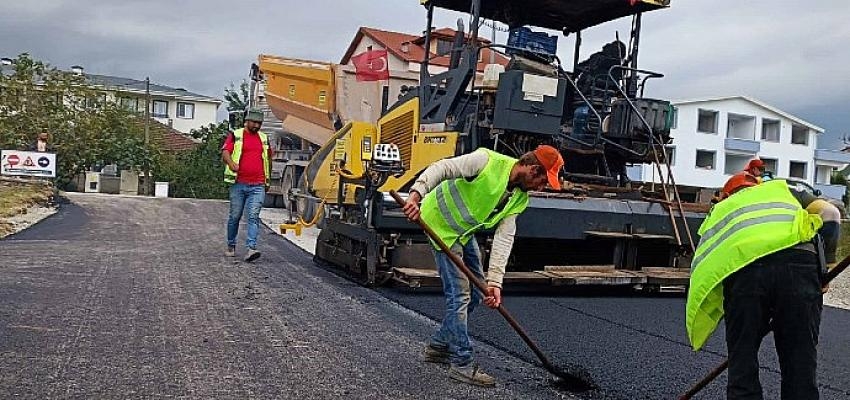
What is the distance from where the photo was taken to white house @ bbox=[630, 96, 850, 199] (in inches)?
1590

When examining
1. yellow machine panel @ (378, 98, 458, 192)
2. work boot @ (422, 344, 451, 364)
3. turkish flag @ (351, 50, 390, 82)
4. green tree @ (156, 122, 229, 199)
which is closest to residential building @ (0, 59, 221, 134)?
green tree @ (156, 122, 229, 199)

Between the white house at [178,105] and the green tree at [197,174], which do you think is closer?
the green tree at [197,174]

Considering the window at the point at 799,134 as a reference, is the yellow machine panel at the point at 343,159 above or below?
below

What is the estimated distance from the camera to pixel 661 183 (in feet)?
24.3

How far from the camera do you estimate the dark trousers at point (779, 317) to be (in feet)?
9.53

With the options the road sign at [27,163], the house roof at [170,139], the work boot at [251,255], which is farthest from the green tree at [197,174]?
the work boot at [251,255]

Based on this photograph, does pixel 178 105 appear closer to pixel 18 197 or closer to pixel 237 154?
pixel 18 197

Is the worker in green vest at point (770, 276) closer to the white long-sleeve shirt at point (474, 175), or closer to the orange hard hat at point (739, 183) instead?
the orange hard hat at point (739, 183)

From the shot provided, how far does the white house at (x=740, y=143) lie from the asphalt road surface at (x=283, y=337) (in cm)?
3387

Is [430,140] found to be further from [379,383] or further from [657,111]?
[379,383]

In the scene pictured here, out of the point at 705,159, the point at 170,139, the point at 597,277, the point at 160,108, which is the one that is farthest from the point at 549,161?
the point at 160,108

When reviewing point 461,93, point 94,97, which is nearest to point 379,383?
point 461,93

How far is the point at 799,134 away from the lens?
146ft

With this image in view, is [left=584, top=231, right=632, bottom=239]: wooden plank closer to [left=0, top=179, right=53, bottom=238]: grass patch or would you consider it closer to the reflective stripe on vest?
the reflective stripe on vest
